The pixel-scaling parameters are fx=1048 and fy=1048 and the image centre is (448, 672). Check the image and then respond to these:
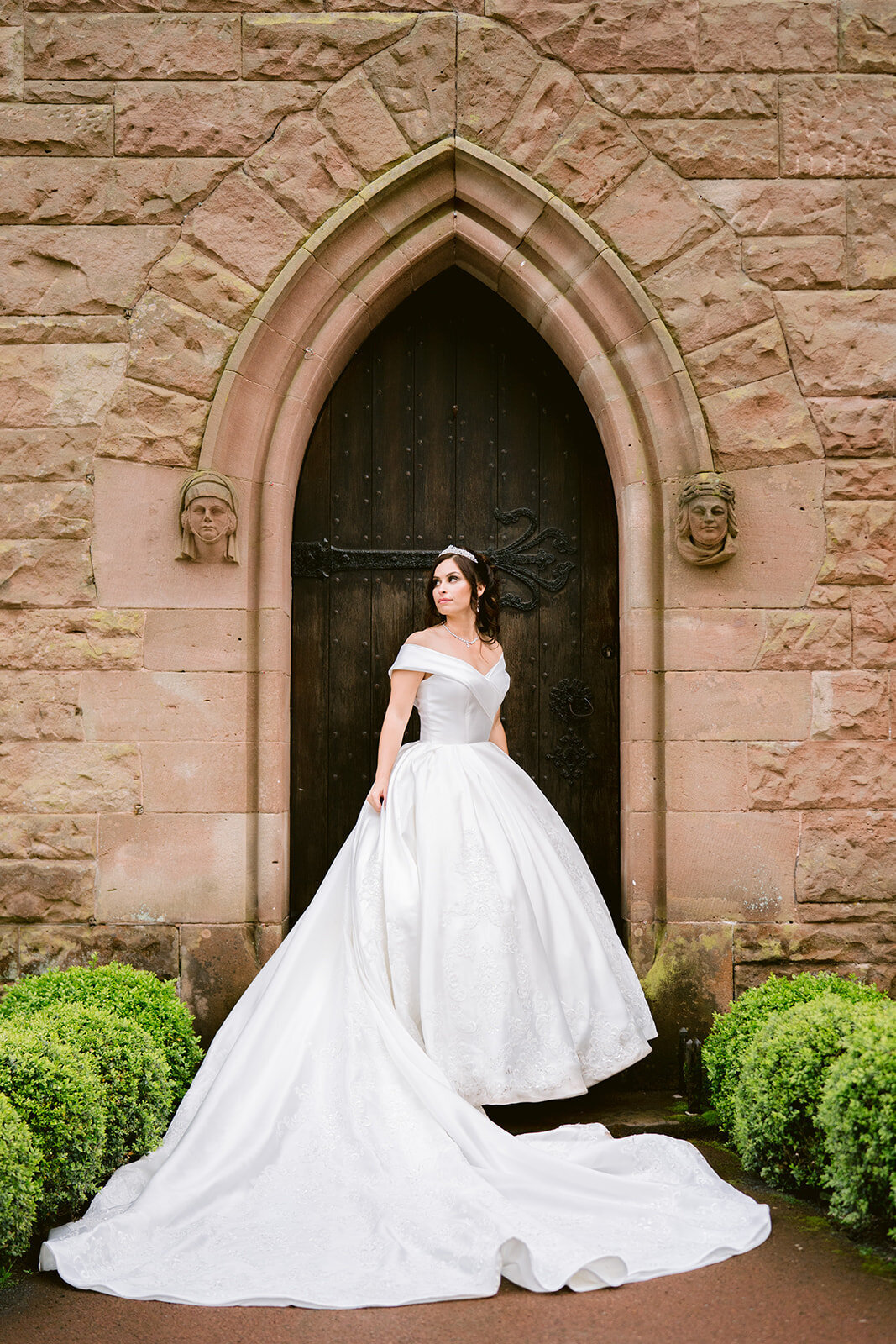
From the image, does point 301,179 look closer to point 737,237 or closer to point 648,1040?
point 737,237

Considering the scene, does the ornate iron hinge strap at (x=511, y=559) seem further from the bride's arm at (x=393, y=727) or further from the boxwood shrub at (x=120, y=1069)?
the boxwood shrub at (x=120, y=1069)

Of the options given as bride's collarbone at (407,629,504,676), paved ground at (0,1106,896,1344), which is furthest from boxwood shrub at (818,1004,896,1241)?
bride's collarbone at (407,629,504,676)

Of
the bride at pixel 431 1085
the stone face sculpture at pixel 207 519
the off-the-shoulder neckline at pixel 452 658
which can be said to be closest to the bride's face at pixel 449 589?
the bride at pixel 431 1085

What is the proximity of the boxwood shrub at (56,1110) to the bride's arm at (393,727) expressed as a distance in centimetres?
132

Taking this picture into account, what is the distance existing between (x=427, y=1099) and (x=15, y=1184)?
3.68 feet

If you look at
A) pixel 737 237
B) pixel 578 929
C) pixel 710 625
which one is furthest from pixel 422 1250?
pixel 737 237

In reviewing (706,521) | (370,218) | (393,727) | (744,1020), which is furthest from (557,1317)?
(370,218)

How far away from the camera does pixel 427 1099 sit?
308cm

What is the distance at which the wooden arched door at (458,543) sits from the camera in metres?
4.60

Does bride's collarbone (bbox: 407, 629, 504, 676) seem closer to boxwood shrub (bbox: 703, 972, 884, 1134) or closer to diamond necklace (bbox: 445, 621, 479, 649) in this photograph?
diamond necklace (bbox: 445, 621, 479, 649)

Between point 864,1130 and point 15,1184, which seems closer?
point 15,1184

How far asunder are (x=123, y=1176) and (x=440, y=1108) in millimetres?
958

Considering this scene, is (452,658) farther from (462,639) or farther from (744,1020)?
(744,1020)

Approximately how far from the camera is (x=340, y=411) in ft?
15.4
